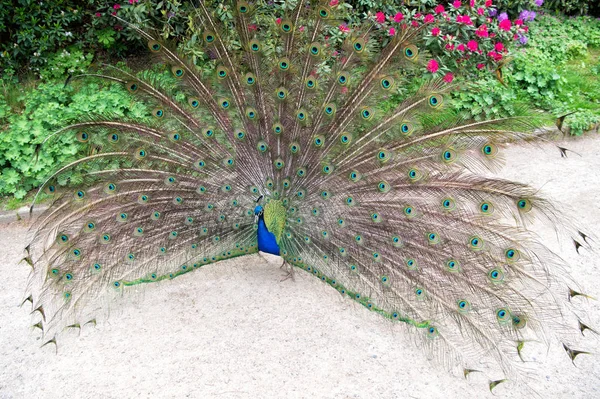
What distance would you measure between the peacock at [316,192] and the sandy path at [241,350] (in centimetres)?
18

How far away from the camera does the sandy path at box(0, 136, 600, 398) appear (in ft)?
10.6

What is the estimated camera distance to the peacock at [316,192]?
3119mm

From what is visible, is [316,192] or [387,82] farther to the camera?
[316,192]

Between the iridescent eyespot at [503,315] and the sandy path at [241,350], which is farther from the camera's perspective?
the sandy path at [241,350]

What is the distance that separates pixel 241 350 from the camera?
3.52 m

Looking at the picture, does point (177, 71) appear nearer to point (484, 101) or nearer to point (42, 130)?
point (42, 130)

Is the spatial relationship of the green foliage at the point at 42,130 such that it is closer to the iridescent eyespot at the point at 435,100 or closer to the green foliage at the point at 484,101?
the iridescent eyespot at the point at 435,100

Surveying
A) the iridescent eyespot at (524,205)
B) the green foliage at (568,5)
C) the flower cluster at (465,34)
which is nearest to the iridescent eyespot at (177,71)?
the iridescent eyespot at (524,205)

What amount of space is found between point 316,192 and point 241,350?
1284 millimetres

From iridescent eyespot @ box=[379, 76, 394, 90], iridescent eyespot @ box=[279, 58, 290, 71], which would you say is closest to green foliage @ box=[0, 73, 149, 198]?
iridescent eyespot @ box=[279, 58, 290, 71]

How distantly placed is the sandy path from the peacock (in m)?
0.18

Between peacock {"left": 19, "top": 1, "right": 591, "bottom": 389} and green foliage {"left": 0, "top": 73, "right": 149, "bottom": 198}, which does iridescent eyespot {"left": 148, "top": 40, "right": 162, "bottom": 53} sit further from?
green foliage {"left": 0, "top": 73, "right": 149, "bottom": 198}

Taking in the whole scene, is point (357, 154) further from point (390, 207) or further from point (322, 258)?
point (322, 258)

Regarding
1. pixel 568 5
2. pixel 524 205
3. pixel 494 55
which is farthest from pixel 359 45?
pixel 568 5
